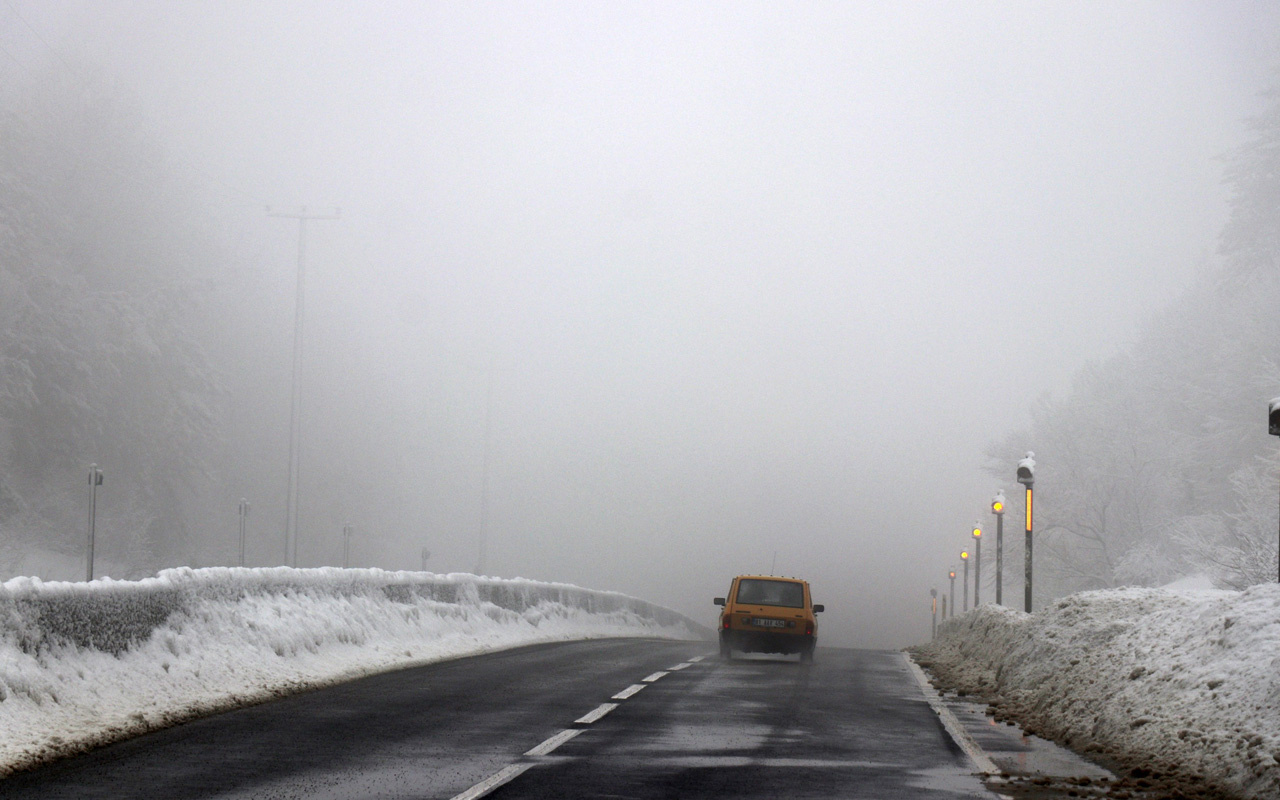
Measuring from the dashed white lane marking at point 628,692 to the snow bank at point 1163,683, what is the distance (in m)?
3.77

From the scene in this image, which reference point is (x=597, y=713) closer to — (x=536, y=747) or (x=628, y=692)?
(x=628, y=692)

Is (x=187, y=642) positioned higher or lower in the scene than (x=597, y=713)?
higher

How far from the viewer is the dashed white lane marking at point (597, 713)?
36.2 feet

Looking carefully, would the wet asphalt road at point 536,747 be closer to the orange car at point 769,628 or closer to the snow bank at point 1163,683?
the snow bank at point 1163,683

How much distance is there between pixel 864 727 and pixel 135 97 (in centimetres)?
4648

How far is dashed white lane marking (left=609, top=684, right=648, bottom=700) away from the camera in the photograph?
13133 mm

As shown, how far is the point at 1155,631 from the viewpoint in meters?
10.9

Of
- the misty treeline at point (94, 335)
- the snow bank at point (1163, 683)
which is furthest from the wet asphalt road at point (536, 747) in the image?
the misty treeline at point (94, 335)

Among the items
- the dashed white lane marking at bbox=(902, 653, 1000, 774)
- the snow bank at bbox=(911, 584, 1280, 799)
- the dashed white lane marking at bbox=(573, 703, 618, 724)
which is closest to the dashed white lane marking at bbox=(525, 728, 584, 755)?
the dashed white lane marking at bbox=(573, 703, 618, 724)

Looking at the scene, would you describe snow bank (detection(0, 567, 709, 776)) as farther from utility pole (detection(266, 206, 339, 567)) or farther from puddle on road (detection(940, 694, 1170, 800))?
utility pole (detection(266, 206, 339, 567))

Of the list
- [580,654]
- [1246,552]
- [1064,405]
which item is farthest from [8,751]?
[1064,405]

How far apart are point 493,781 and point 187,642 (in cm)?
493

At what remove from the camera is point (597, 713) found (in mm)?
11617

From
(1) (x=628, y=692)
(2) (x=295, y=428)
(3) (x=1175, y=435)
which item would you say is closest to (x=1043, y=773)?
(1) (x=628, y=692)
